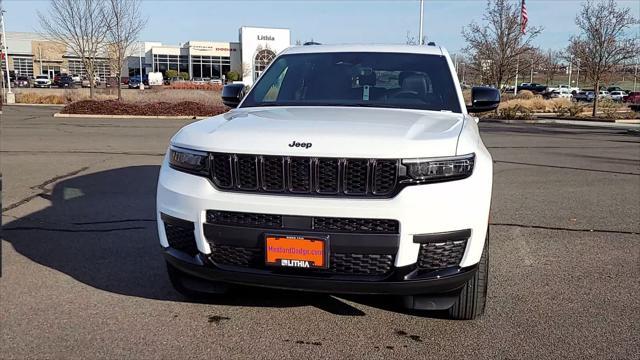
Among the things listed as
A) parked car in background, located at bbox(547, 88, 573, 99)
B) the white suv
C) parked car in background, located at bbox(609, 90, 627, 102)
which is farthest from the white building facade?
the white suv

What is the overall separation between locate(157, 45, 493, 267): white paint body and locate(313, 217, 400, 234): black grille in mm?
37

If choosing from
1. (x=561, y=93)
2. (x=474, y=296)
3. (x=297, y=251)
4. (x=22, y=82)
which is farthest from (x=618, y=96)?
(x=22, y=82)

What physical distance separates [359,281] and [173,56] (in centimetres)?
10144

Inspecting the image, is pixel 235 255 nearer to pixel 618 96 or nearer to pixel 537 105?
pixel 537 105

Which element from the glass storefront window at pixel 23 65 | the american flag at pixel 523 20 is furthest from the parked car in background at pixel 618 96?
the glass storefront window at pixel 23 65

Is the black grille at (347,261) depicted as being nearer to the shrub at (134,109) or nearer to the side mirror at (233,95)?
the side mirror at (233,95)

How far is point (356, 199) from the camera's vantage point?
294 centimetres

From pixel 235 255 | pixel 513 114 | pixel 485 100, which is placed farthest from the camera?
pixel 513 114

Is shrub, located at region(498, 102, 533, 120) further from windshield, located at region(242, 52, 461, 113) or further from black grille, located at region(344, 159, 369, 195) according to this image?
black grille, located at region(344, 159, 369, 195)

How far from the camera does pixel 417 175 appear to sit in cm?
294

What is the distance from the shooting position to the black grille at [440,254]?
9.77 feet

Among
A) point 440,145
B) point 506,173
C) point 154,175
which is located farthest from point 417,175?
point 506,173

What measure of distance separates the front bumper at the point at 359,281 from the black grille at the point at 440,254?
0.04 m

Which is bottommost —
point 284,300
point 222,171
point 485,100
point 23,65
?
point 284,300
